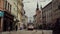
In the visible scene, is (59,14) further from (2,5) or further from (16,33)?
(16,33)

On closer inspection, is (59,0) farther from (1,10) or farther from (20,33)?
(20,33)

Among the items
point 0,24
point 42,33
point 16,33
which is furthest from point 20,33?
point 0,24

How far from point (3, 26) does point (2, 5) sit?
12.1 ft

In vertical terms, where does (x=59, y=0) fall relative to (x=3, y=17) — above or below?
above

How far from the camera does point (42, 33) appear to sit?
58.7 feet

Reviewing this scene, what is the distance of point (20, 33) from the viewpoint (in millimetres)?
17734

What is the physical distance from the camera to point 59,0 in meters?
74.7

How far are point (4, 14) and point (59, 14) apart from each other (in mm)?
40387

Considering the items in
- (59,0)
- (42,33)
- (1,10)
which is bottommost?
(42,33)

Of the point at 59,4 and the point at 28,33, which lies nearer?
the point at 28,33

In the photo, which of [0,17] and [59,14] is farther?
[59,14]

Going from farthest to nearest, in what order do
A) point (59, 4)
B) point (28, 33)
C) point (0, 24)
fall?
point (59, 4)
point (0, 24)
point (28, 33)

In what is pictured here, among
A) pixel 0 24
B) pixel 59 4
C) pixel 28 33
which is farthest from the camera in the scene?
pixel 59 4

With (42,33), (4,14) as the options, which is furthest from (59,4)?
(42,33)
